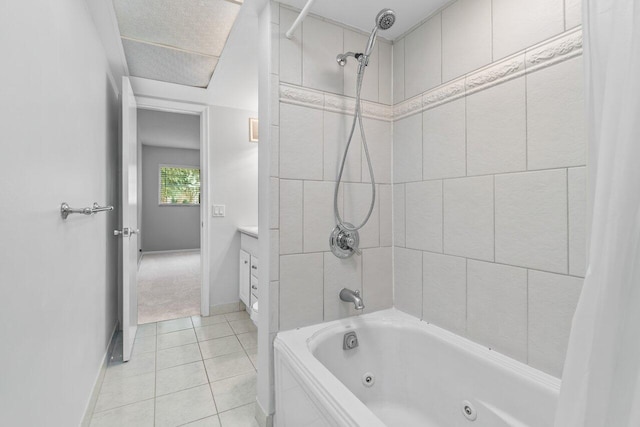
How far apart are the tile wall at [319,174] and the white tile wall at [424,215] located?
0.48 ft

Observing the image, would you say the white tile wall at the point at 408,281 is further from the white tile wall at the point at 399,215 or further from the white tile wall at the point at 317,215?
the white tile wall at the point at 317,215

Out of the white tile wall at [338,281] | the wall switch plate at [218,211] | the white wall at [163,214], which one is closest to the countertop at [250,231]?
the wall switch plate at [218,211]

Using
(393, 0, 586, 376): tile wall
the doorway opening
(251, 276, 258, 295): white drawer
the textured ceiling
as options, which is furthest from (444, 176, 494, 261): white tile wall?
the doorway opening

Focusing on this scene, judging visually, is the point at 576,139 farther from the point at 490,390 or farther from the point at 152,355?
the point at 152,355

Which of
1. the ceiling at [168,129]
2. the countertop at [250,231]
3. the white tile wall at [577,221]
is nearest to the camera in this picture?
the white tile wall at [577,221]

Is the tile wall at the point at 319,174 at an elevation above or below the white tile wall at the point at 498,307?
above

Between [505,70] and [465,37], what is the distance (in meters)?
0.29

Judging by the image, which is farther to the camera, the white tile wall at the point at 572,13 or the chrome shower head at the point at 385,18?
the chrome shower head at the point at 385,18

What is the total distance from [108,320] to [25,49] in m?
1.93

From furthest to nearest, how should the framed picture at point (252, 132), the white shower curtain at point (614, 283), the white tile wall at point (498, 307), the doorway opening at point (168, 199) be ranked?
the doorway opening at point (168, 199) → the framed picture at point (252, 132) → the white tile wall at point (498, 307) → the white shower curtain at point (614, 283)

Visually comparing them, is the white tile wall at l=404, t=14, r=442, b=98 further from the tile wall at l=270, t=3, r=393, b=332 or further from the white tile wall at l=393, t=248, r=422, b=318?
the white tile wall at l=393, t=248, r=422, b=318

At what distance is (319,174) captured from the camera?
4.95ft

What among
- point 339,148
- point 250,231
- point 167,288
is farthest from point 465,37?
point 167,288

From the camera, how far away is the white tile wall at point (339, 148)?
1.53 meters
